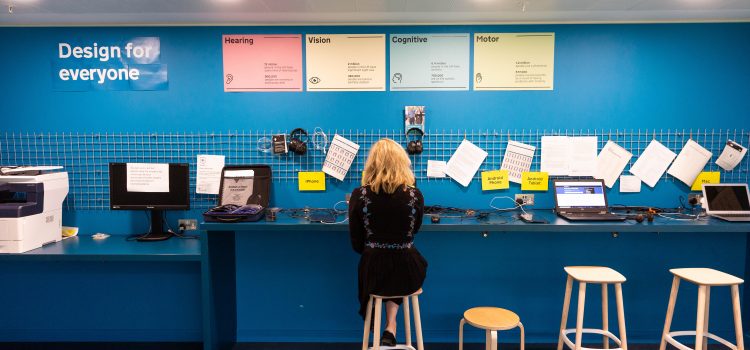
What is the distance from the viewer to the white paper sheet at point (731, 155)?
→ 9.49ft

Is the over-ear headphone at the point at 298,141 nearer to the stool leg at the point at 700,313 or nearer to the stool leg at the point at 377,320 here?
the stool leg at the point at 377,320

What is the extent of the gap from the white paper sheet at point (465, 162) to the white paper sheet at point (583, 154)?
59 cm

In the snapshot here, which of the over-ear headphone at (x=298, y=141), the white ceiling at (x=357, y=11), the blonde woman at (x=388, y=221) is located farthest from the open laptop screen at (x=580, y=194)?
the over-ear headphone at (x=298, y=141)

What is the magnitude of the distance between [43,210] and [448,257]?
8.43 feet

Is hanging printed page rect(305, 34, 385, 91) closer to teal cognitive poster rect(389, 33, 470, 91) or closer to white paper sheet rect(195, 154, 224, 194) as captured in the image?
teal cognitive poster rect(389, 33, 470, 91)

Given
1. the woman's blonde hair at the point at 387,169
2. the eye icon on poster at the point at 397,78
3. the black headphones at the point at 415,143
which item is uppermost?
the eye icon on poster at the point at 397,78

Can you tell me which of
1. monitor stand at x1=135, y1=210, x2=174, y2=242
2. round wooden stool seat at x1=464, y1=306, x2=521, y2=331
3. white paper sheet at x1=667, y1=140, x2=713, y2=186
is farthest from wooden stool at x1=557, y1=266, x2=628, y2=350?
monitor stand at x1=135, y1=210, x2=174, y2=242

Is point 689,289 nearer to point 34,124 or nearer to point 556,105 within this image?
point 556,105

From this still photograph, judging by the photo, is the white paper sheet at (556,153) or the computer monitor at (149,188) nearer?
the computer monitor at (149,188)

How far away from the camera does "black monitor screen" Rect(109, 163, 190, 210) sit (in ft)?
9.17

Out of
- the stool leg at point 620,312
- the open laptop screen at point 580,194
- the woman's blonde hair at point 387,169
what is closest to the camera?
the woman's blonde hair at point 387,169

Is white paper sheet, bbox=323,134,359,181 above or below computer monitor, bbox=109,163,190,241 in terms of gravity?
above

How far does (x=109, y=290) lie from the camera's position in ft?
9.92

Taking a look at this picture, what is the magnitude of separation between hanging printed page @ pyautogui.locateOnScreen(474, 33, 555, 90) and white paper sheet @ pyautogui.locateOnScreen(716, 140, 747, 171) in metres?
1.25
